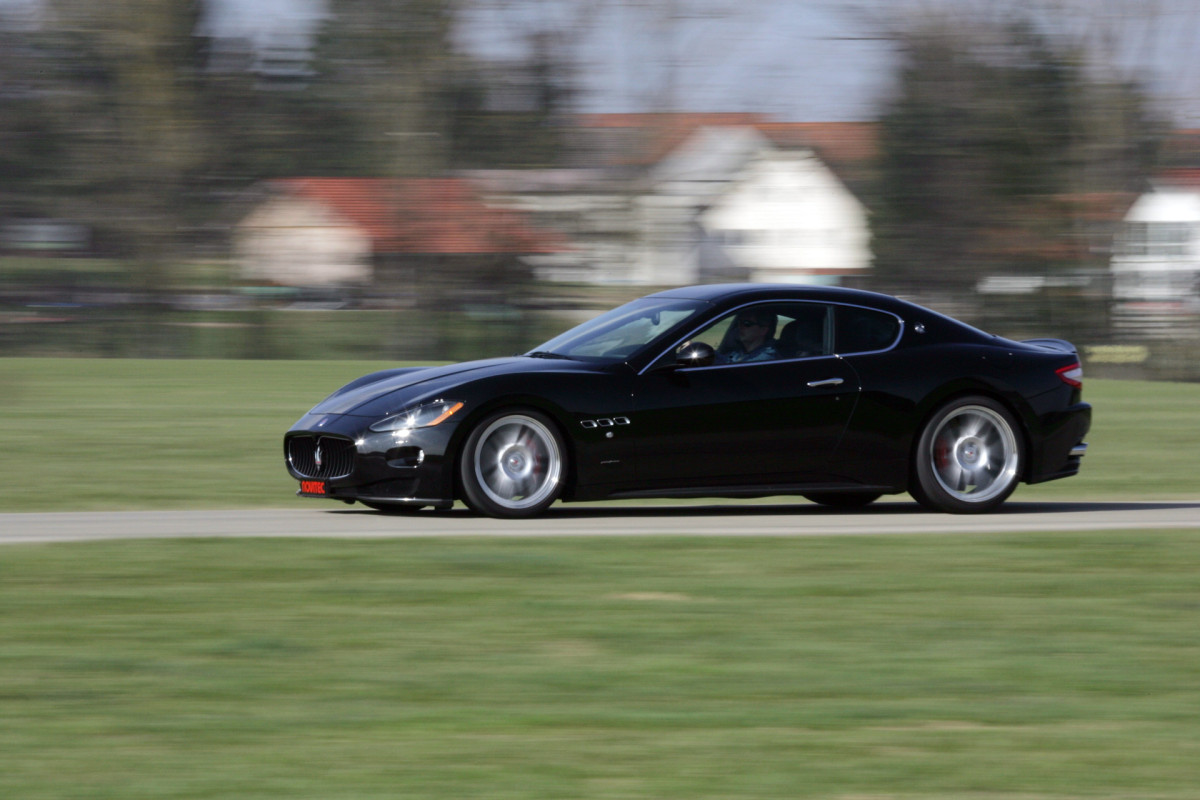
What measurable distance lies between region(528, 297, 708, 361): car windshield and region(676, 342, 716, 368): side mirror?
0.72 feet

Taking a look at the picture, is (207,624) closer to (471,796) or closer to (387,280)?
(471,796)

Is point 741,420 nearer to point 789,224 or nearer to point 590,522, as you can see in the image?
point 590,522

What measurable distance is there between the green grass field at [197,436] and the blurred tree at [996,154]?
752cm

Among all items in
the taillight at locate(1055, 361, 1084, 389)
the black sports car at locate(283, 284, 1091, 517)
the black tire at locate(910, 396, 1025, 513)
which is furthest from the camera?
the taillight at locate(1055, 361, 1084, 389)

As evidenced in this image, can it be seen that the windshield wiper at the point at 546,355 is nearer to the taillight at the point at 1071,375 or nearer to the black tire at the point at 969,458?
the black tire at the point at 969,458

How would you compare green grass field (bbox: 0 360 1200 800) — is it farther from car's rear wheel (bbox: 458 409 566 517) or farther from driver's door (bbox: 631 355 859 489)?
driver's door (bbox: 631 355 859 489)

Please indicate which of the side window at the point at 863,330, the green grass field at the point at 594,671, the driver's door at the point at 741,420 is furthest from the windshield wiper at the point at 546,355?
the green grass field at the point at 594,671

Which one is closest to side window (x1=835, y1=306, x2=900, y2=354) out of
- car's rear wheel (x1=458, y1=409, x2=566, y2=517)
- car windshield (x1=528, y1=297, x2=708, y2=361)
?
car windshield (x1=528, y1=297, x2=708, y2=361)

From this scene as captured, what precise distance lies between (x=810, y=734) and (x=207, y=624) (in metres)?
2.55

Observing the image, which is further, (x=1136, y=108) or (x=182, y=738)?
(x=1136, y=108)

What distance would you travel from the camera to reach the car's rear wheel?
31.4 feet

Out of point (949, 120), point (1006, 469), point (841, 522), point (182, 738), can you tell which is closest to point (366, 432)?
point (841, 522)

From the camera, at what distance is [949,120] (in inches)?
1326

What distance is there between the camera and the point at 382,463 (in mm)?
9562
